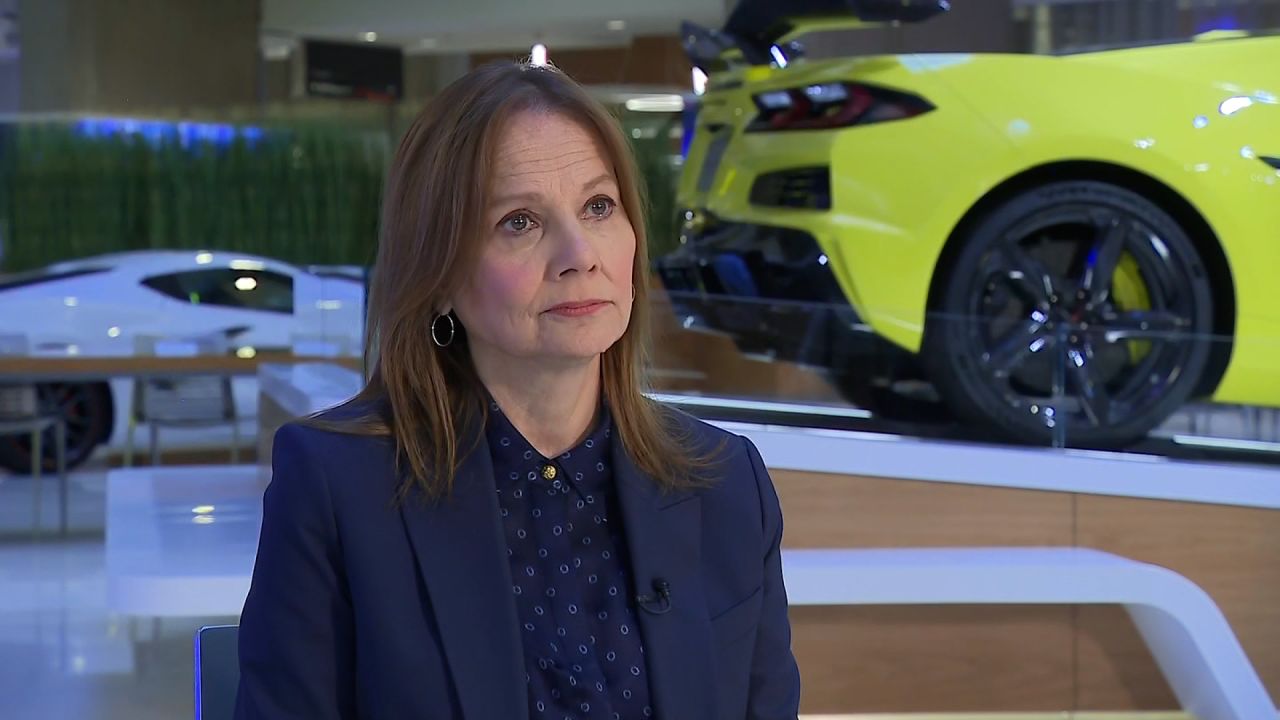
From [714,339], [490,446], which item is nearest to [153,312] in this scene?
[714,339]

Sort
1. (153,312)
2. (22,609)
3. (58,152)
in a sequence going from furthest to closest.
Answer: (58,152)
(153,312)
(22,609)

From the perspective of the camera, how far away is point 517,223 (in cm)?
122

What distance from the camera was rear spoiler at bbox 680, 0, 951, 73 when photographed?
11.3ft

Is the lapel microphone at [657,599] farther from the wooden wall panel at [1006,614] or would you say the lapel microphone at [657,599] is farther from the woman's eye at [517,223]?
the wooden wall panel at [1006,614]

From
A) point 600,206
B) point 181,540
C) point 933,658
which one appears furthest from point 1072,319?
point 600,206

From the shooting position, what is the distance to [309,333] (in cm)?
651

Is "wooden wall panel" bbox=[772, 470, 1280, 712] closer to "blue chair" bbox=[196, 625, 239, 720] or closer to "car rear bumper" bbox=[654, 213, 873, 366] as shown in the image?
"car rear bumper" bbox=[654, 213, 873, 366]

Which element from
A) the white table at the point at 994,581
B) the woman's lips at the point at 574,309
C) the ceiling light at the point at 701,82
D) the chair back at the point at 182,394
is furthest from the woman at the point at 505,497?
the chair back at the point at 182,394

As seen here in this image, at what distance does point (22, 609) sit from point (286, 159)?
16.8 feet

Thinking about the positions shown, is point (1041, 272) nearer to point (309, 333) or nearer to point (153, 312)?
point (309, 333)

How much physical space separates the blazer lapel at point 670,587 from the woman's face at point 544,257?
12 centimetres

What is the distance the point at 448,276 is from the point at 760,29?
260cm

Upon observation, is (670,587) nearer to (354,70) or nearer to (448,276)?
(448,276)

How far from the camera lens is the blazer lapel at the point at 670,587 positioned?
1.21 m
